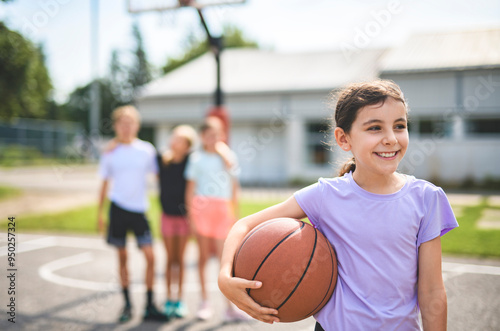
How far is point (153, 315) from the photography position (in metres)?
3.98

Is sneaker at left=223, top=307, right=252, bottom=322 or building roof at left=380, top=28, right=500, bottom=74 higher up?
building roof at left=380, top=28, right=500, bottom=74

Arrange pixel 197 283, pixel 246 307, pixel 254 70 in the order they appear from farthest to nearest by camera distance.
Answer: pixel 254 70 < pixel 197 283 < pixel 246 307

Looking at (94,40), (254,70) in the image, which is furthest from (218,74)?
(94,40)

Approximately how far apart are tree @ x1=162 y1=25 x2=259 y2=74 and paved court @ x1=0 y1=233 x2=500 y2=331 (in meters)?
37.1

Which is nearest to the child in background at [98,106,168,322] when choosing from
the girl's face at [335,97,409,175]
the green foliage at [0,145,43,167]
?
the girl's face at [335,97,409,175]

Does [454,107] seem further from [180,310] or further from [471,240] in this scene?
[180,310]

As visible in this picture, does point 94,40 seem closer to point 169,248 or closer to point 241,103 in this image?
point 241,103

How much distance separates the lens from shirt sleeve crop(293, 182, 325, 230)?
1.84 meters

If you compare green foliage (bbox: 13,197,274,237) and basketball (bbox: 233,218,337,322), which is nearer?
basketball (bbox: 233,218,337,322)

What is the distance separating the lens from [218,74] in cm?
631

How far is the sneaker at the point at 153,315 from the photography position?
394 cm

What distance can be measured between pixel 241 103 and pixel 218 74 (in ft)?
38.0

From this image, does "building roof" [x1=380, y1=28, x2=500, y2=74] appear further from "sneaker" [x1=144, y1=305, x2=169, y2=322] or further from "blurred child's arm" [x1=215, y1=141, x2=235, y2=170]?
"sneaker" [x1=144, y1=305, x2=169, y2=322]

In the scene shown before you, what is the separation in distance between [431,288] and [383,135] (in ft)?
2.21
